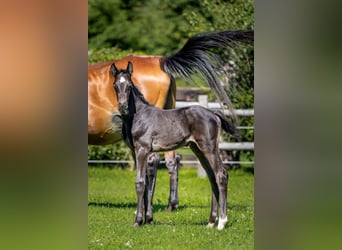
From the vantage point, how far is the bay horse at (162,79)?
3863 millimetres

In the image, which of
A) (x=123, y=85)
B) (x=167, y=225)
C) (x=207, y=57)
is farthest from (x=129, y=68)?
(x=167, y=225)

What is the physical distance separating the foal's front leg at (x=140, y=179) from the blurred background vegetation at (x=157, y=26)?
172 centimetres

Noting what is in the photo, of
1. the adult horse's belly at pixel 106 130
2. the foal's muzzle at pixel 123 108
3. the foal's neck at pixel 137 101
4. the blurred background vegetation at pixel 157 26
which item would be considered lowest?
the adult horse's belly at pixel 106 130

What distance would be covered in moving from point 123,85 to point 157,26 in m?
3.85

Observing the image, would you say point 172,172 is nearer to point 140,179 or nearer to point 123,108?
point 140,179

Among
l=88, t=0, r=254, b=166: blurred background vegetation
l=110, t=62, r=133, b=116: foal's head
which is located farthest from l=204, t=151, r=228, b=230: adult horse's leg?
l=88, t=0, r=254, b=166: blurred background vegetation

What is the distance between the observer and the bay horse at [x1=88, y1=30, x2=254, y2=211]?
3863 mm

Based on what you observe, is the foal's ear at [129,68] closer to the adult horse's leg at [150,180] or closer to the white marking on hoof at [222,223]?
the adult horse's leg at [150,180]

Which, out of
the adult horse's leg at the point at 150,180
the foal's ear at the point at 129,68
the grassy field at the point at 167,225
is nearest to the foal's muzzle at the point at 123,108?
the foal's ear at the point at 129,68
